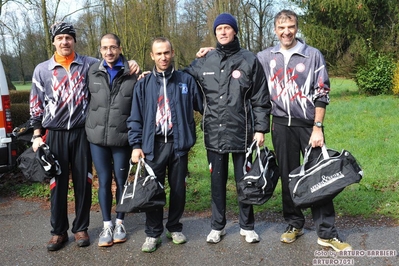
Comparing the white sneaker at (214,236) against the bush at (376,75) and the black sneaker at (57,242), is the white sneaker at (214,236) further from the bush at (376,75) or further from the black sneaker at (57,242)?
the bush at (376,75)

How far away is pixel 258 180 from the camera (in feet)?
13.2

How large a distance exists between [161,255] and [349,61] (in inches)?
759

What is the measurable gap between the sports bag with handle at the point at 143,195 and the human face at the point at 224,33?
4.66 ft

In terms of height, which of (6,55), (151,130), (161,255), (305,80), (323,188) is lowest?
(161,255)

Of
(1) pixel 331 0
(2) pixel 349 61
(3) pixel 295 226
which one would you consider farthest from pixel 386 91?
(3) pixel 295 226

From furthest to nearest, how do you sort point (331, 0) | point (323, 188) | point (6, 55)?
point (6, 55) → point (331, 0) → point (323, 188)

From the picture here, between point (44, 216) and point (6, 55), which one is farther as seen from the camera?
point (6, 55)

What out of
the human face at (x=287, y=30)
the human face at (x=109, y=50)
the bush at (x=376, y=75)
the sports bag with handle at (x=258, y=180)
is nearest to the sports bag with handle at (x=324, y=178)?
the sports bag with handle at (x=258, y=180)

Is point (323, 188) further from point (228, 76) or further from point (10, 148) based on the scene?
point (10, 148)

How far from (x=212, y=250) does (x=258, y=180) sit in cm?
83

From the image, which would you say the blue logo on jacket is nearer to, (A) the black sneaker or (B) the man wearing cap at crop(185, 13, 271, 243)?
(B) the man wearing cap at crop(185, 13, 271, 243)

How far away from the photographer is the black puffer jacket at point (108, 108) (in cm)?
420

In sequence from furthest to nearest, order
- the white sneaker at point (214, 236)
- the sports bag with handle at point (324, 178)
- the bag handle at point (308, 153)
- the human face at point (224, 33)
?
the white sneaker at point (214, 236) → the human face at point (224, 33) → the bag handle at point (308, 153) → the sports bag with handle at point (324, 178)

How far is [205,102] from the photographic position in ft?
13.9
